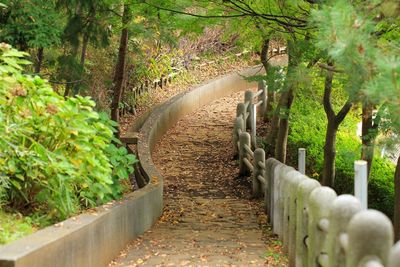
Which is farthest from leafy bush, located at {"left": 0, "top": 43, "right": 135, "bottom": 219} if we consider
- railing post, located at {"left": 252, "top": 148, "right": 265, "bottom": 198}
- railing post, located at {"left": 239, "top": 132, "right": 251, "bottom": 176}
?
railing post, located at {"left": 239, "top": 132, "right": 251, "bottom": 176}

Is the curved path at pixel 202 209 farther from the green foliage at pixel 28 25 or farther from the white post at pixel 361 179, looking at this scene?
the green foliage at pixel 28 25

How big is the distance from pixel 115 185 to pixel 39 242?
120 inches

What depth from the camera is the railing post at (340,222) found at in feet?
16.2

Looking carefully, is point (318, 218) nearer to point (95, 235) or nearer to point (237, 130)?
point (95, 235)

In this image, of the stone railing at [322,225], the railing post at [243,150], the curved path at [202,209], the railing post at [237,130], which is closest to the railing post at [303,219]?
the stone railing at [322,225]

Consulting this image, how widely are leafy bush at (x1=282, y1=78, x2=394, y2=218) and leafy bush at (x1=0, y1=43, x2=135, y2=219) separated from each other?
6336mm

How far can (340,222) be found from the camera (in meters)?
5.04

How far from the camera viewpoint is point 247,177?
50.3 ft

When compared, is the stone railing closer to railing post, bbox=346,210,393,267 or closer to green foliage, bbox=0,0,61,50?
railing post, bbox=346,210,393,267

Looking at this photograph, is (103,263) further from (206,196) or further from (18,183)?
(206,196)

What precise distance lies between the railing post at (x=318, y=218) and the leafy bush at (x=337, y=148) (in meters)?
6.17

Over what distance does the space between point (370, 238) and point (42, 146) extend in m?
3.28

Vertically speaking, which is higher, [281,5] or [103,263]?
[281,5]

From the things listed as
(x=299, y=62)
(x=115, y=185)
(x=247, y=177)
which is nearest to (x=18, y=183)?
(x=115, y=185)
